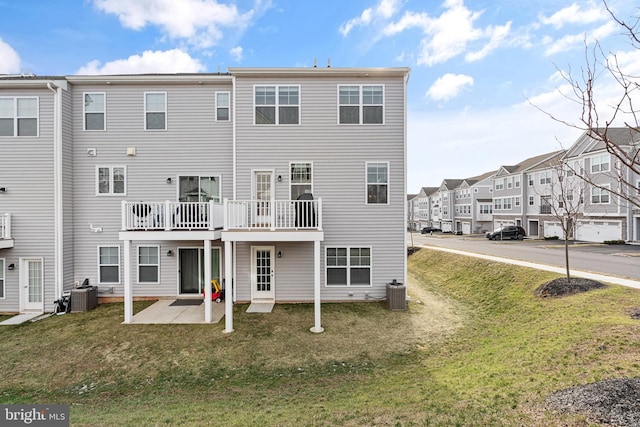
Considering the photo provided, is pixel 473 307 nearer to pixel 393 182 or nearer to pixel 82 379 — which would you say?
pixel 393 182

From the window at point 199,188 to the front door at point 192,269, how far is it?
6.94 ft

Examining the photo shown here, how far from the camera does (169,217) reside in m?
8.88

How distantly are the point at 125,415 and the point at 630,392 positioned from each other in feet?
25.1

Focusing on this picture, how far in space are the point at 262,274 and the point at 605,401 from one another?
9273mm

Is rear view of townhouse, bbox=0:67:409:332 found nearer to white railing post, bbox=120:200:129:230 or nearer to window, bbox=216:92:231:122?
window, bbox=216:92:231:122

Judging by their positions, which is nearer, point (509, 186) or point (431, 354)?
point (431, 354)

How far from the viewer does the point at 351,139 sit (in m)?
10.6

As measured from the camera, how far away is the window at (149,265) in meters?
11.0

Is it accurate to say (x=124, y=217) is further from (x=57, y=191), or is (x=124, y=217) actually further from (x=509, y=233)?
(x=509, y=233)

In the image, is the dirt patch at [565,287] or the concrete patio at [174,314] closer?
the concrete patio at [174,314]

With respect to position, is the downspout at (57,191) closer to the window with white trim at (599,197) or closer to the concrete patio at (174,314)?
the concrete patio at (174,314)

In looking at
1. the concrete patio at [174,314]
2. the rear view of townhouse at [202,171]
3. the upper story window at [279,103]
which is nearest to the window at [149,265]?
the rear view of townhouse at [202,171]

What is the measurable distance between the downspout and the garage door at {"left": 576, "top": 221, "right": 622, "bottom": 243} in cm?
3684

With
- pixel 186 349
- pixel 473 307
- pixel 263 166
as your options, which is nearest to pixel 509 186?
pixel 473 307
